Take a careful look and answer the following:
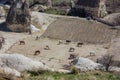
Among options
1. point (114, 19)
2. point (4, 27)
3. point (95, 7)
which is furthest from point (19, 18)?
point (114, 19)

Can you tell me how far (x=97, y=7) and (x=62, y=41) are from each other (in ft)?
44.2

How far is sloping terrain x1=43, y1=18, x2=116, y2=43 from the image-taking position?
145 feet

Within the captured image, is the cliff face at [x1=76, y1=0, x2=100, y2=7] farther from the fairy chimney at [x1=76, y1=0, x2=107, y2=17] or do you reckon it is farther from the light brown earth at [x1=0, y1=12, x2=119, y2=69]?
the light brown earth at [x1=0, y1=12, x2=119, y2=69]

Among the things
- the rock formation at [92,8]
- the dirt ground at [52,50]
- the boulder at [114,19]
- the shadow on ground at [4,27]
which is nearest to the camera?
the dirt ground at [52,50]

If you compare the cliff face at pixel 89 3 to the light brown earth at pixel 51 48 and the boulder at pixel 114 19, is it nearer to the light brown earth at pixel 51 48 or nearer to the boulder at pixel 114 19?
the boulder at pixel 114 19

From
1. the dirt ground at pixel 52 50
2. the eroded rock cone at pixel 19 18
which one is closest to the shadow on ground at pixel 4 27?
the eroded rock cone at pixel 19 18

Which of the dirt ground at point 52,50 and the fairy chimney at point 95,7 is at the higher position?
the fairy chimney at point 95,7

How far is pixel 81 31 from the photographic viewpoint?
46094 millimetres

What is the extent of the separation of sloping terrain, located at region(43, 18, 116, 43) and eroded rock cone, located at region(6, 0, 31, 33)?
3119 mm

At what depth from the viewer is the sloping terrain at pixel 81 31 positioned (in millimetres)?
44250

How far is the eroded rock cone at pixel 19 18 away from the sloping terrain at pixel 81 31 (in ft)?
10.2

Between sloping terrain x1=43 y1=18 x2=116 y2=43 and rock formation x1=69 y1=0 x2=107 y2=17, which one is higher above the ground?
rock formation x1=69 y1=0 x2=107 y2=17

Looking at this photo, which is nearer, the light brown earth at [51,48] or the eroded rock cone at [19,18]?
the light brown earth at [51,48]

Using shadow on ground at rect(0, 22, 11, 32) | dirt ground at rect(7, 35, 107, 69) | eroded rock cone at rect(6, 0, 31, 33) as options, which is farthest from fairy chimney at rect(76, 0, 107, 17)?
shadow on ground at rect(0, 22, 11, 32)
